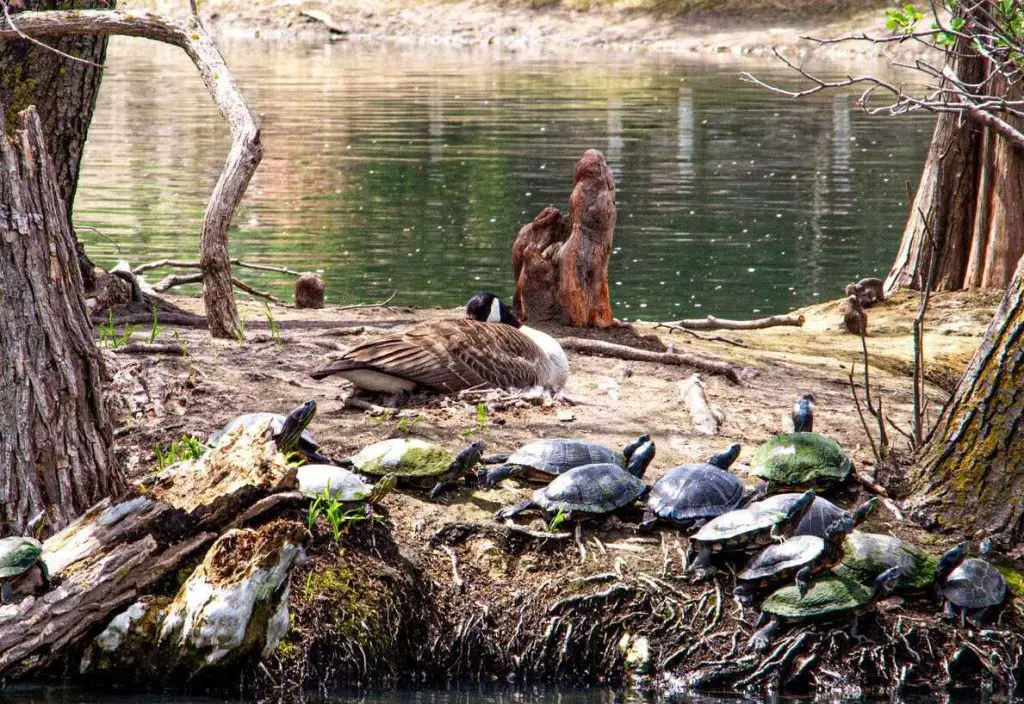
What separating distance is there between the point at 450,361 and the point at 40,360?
2.78m

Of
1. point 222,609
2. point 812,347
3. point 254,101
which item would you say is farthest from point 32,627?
point 254,101

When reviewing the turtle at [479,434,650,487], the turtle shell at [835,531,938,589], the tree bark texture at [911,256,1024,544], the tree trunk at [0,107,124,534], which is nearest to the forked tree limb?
the tree trunk at [0,107,124,534]

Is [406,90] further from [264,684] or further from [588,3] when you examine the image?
[264,684]

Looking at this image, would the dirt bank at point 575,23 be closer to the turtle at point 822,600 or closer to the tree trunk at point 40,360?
the tree trunk at point 40,360

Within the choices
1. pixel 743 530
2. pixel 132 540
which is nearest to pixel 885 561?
pixel 743 530

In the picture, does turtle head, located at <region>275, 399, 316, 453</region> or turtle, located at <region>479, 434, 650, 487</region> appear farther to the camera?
turtle, located at <region>479, 434, 650, 487</region>

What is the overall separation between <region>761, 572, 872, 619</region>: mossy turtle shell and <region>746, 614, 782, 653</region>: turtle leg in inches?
2.3

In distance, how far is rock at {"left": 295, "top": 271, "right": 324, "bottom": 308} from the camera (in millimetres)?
12188

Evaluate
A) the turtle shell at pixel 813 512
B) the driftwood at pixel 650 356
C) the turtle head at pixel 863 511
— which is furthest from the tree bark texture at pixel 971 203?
the turtle shell at pixel 813 512

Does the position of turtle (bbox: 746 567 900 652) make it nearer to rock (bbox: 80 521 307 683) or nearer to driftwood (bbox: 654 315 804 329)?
rock (bbox: 80 521 307 683)

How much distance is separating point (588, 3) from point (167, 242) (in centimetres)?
4864

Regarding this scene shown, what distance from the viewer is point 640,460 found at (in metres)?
6.98

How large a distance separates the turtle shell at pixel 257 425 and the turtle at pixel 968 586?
342cm

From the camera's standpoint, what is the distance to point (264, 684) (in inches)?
229
